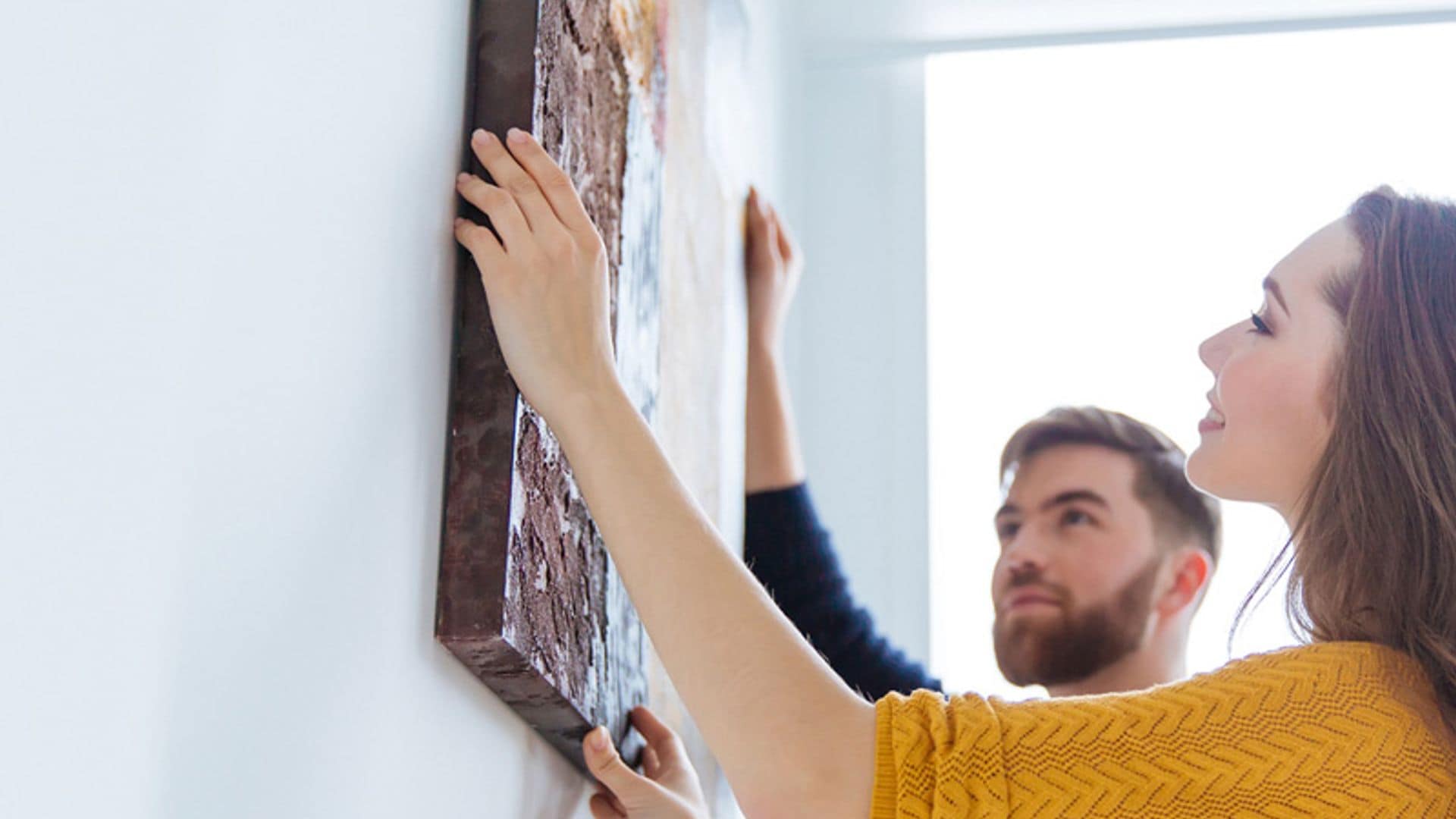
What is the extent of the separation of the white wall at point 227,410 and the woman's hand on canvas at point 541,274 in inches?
1.2

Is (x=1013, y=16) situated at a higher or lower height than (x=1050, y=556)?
higher

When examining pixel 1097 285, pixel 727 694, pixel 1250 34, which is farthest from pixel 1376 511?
pixel 1250 34

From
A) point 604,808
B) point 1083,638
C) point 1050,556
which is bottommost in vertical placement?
point 604,808

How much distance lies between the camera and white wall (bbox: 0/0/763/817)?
1.94ft

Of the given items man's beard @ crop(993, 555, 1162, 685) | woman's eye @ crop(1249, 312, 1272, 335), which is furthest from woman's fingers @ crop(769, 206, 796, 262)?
woman's eye @ crop(1249, 312, 1272, 335)

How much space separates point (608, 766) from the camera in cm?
123

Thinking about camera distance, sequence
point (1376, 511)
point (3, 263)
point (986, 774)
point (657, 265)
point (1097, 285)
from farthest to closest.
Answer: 1. point (1097, 285)
2. point (657, 265)
3. point (1376, 511)
4. point (986, 774)
5. point (3, 263)

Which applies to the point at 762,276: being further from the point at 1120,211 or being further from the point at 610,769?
the point at 610,769

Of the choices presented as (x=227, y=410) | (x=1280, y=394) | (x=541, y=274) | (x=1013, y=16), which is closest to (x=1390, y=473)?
(x=1280, y=394)

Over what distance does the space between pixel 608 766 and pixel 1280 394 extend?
0.58 metres

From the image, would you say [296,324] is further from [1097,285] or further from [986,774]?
[1097,285]

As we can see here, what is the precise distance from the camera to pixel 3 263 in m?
0.56

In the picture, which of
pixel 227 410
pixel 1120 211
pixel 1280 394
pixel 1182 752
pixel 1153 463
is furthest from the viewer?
pixel 1120 211

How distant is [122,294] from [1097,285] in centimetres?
216
